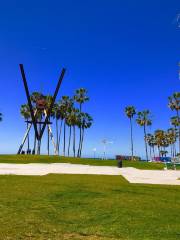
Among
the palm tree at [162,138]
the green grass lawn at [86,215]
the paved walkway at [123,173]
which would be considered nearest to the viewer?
the green grass lawn at [86,215]

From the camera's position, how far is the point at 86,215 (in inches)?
341

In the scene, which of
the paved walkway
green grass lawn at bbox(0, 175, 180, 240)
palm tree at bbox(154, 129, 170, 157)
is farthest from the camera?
palm tree at bbox(154, 129, 170, 157)

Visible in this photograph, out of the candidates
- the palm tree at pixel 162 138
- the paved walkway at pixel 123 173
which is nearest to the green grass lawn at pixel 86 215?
the paved walkway at pixel 123 173

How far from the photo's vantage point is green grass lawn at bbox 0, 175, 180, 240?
676 cm

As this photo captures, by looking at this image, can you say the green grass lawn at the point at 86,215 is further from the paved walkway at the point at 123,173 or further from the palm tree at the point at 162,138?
the palm tree at the point at 162,138

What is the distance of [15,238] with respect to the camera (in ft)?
20.0

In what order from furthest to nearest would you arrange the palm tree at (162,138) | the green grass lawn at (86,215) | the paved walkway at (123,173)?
the palm tree at (162,138) < the paved walkway at (123,173) < the green grass lawn at (86,215)

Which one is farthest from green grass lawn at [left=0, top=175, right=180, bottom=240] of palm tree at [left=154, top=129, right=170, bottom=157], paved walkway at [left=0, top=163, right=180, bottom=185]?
palm tree at [left=154, top=129, right=170, bottom=157]

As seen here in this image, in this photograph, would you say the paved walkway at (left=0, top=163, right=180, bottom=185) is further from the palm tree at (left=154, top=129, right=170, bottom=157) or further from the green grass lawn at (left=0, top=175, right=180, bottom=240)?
the palm tree at (left=154, top=129, right=170, bottom=157)

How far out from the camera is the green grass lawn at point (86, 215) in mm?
6762

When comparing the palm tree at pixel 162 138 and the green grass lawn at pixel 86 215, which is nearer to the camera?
the green grass lawn at pixel 86 215

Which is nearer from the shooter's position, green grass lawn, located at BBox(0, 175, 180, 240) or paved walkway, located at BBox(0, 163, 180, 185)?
green grass lawn, located at BBox(0, 175, 180, 240)

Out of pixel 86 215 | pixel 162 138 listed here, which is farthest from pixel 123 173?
pixel 162 138

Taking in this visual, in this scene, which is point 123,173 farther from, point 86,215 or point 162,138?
point 162,138
